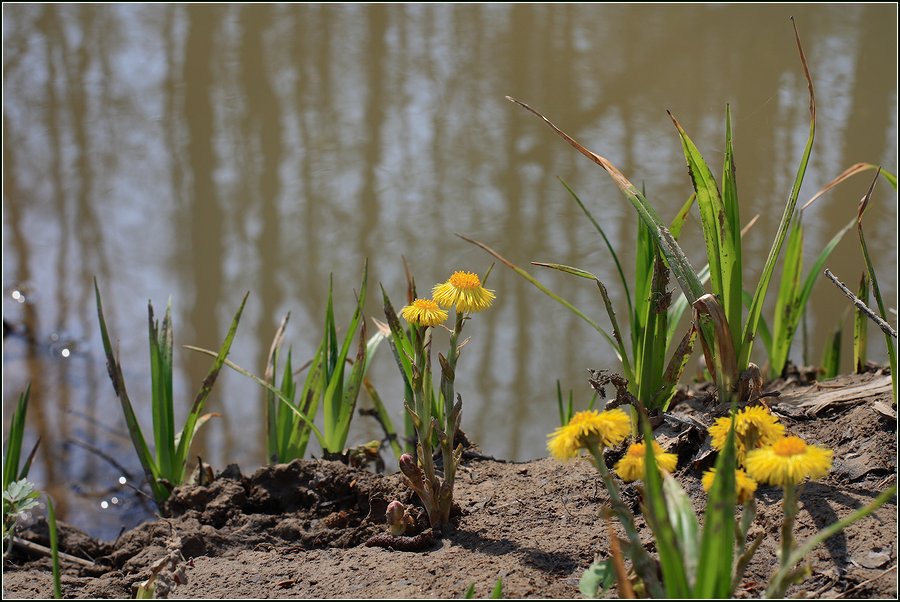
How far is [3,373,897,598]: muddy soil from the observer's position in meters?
1.58

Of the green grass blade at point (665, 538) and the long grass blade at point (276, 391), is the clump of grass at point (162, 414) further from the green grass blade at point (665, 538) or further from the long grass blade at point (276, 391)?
the green grass blade at point (665, 538)

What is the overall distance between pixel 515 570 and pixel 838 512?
64 cm

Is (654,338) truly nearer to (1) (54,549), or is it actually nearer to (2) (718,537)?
(2) (718,537)

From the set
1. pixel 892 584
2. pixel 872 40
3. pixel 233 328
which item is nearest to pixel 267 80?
pixel 233 328

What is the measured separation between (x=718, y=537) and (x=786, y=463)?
16 centimetres

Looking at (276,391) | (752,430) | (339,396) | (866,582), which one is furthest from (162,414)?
(866,582)

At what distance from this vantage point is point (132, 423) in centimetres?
229

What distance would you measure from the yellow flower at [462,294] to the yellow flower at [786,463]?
64 cm

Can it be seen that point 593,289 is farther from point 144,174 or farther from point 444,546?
point 144,174

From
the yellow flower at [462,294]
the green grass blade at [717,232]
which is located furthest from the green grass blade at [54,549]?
the green grass blade at [717,232]

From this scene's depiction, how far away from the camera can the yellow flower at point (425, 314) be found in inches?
68.1

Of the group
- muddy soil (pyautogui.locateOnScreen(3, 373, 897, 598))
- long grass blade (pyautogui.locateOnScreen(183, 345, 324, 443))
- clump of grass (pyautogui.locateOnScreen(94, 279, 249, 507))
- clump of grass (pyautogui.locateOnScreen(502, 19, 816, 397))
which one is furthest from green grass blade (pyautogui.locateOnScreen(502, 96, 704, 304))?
clump of grass (pyautogui.locateOnScreen(94, 279, 249, 507))

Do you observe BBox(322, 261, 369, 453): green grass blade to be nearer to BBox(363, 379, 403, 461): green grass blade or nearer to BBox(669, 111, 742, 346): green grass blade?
BBox(363, 379, 403, 461): green grass blade

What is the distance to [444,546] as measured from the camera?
5.94 feet
